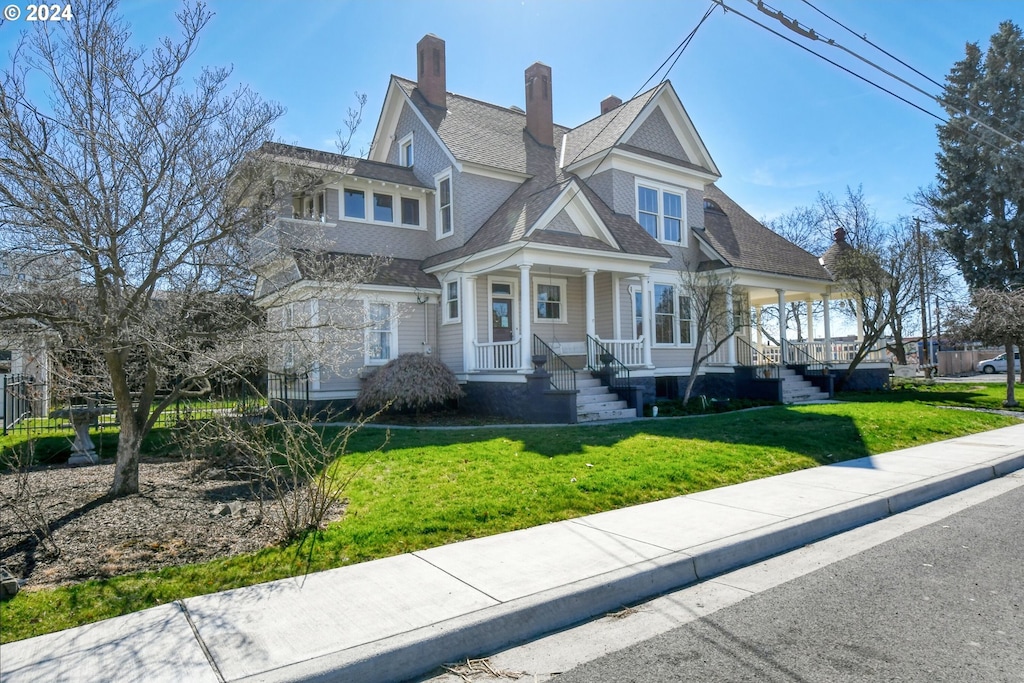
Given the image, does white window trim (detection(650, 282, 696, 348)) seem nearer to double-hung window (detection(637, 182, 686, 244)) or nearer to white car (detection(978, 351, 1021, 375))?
double-hung window (detection(637, 182, 686, 244))

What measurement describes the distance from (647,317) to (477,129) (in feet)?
25.8

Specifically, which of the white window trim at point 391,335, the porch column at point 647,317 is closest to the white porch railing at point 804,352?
the porch column at point 647,317

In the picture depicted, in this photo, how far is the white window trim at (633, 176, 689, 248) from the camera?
1972 centimetres

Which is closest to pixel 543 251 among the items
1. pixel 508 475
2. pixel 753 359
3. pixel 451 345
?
pixel 451 345

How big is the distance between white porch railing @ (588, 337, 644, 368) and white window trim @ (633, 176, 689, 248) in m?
4.31

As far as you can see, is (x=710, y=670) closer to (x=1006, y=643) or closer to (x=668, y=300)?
(x=1006, y=643)

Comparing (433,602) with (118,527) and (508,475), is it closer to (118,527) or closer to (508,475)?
(118,527)

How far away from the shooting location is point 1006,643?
157 inches

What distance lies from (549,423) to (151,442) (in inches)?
300

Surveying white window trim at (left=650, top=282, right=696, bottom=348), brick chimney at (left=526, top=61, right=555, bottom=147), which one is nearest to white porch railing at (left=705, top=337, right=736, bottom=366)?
white window trim at (left=650, top=282, right=696, bottom=348)

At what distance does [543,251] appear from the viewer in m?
15.5

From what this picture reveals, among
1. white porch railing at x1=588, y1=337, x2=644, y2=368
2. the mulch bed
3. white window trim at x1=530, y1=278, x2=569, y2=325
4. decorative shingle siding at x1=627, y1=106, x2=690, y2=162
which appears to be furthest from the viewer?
decorative shingle siding at x1=627, y1=106, x2=690, y2=162

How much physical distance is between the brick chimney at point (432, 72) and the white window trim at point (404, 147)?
1345mm

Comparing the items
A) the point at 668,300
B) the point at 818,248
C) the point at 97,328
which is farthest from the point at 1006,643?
the point at 818,248
